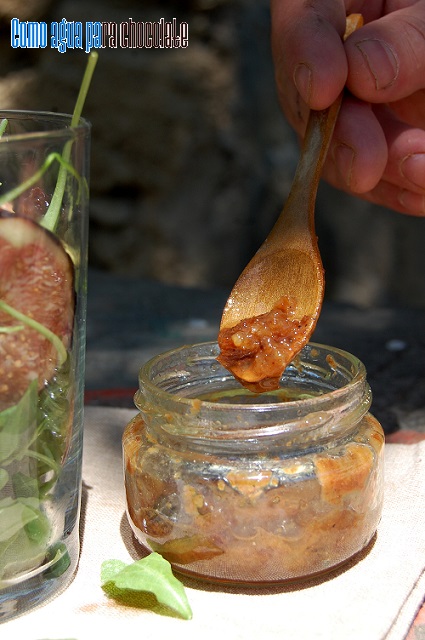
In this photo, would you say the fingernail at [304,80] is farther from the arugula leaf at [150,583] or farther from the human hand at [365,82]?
the arugula leaf at [150,583]

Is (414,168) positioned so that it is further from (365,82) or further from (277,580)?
(277,580)

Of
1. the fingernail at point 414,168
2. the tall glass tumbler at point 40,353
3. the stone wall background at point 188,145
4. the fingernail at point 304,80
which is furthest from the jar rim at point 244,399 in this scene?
the stone wall background at point 188,145

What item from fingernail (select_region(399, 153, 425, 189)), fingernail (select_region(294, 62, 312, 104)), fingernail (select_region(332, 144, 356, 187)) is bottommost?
fingernail (select_region(399, 153, 425, 189))

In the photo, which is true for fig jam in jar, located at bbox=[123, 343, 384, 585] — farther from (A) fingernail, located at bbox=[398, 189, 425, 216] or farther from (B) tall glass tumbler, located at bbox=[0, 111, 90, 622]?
(A) fingernail, located at bbox=[398, 189, 425, 216]

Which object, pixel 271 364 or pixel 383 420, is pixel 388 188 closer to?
pixel 383 420

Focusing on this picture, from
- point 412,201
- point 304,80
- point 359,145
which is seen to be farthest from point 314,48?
point 412,201

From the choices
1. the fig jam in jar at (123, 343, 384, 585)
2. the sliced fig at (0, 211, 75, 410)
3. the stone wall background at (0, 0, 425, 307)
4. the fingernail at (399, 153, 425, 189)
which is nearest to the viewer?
the sliced fig at (0, 211, 75, 410)

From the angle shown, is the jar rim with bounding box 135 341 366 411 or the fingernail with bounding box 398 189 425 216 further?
the fingernail with bounding box 398 189 425 216

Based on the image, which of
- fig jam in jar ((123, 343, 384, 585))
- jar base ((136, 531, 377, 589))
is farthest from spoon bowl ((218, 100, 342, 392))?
jar base ((136, 531, 377, 589))
